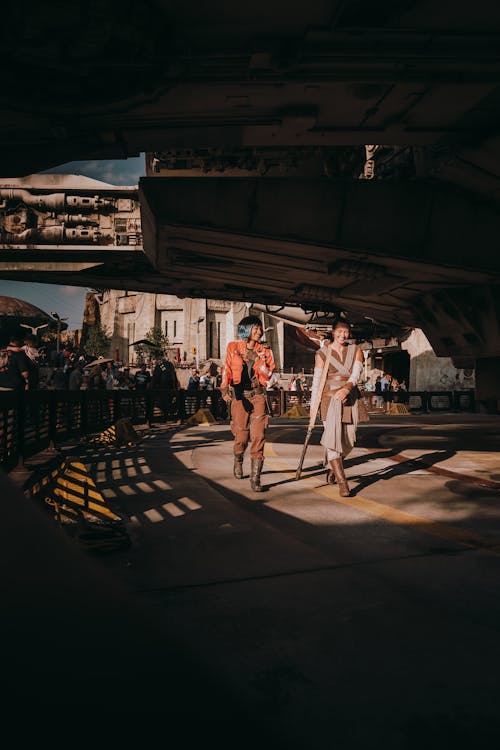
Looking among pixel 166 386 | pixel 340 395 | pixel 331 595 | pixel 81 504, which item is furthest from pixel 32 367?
pixel 166 386

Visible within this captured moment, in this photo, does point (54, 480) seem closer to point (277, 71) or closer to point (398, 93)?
point (277, 71)

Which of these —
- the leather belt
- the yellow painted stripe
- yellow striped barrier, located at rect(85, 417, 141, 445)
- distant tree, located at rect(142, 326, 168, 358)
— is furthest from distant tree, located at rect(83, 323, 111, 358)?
the yellow painted stripe

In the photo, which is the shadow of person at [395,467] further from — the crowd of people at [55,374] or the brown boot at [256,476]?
the crowd of people at [55,374]

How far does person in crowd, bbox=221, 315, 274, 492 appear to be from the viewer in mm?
6574

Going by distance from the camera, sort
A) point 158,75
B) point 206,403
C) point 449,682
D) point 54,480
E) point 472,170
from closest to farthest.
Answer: point 449,682
point 54,480
point 158,75
point 472,170
point 206,403

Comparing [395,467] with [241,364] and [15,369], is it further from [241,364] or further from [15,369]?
[15,369]

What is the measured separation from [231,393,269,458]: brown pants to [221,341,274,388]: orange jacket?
229 mm

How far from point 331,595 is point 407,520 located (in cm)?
195

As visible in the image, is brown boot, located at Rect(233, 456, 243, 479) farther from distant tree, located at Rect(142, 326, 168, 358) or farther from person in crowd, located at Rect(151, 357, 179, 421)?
distant tree, located at Rect(142, 326, 168, 358)

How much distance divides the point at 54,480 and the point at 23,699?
528 cm

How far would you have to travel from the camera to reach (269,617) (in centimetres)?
257

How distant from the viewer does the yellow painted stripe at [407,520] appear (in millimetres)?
3946

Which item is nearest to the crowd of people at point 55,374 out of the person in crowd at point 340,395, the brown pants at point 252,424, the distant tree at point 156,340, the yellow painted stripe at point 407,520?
the brown pants at point 252,424

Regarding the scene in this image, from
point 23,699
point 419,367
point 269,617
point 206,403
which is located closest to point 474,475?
point 269,617
